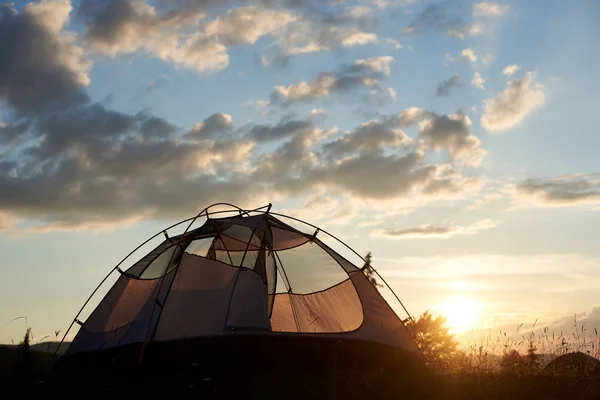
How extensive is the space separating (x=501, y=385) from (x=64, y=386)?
23.4ft

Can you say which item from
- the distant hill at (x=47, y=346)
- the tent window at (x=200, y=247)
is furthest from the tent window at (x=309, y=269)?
the distant hill at (x=47, y=346)

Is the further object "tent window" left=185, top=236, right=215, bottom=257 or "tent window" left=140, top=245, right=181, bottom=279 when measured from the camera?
"tent window" left=185, top=236, right=215, bottom=257

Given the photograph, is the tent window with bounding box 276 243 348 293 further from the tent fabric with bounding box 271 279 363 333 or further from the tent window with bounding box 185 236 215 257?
the tent window with bounding box 185 236 215 257

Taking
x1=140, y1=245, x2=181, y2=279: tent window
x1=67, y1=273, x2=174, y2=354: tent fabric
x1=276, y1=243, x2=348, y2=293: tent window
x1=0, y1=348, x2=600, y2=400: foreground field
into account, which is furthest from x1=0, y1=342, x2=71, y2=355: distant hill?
x1=276, y1=243, x2=348, y2=293: tent window

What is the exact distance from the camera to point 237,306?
1219cm

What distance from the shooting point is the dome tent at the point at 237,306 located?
1209cm

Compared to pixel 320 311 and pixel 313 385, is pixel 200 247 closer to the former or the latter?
pixel 320 311

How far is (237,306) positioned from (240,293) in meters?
0.28

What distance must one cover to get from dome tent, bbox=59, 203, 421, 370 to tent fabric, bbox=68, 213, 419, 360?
23mm

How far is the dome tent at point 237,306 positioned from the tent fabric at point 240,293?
23 millimetres

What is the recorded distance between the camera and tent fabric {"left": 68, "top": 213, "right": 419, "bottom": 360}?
40.4ft

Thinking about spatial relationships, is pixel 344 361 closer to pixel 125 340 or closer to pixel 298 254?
pixel 298 254

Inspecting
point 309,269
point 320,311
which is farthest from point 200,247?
point 320,311

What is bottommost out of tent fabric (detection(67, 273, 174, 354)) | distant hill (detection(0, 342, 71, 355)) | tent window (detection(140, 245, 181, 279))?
distant hill (detection(0, 342, 71, 355))
